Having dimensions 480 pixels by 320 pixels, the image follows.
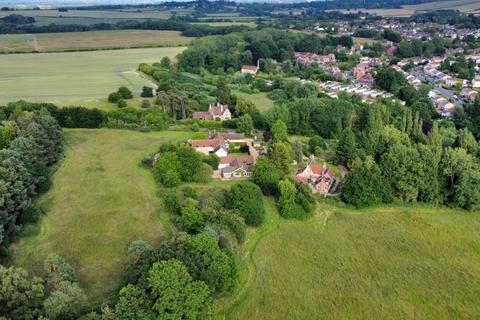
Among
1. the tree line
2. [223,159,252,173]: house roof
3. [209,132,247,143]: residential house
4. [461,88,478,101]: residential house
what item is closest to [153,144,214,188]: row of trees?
[223,159,252,173]: house roof

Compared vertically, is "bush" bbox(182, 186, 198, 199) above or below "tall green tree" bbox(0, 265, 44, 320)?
below

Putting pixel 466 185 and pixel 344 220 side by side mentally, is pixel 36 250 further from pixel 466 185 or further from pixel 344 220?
pixel 466 185

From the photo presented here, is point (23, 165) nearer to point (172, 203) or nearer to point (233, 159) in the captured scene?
point (172, 203)

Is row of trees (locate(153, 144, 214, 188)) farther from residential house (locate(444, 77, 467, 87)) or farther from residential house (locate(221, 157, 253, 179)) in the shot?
residential house (locate(444, 77, 467, 87))

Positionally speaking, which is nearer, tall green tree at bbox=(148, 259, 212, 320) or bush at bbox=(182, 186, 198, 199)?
tall green tree at bbox=(148, 259, 212, 320)

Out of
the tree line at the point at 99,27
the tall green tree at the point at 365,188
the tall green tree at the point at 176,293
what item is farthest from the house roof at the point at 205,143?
the tree line at the point at 99,27

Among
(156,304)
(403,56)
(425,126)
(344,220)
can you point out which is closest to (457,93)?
(425,126)
